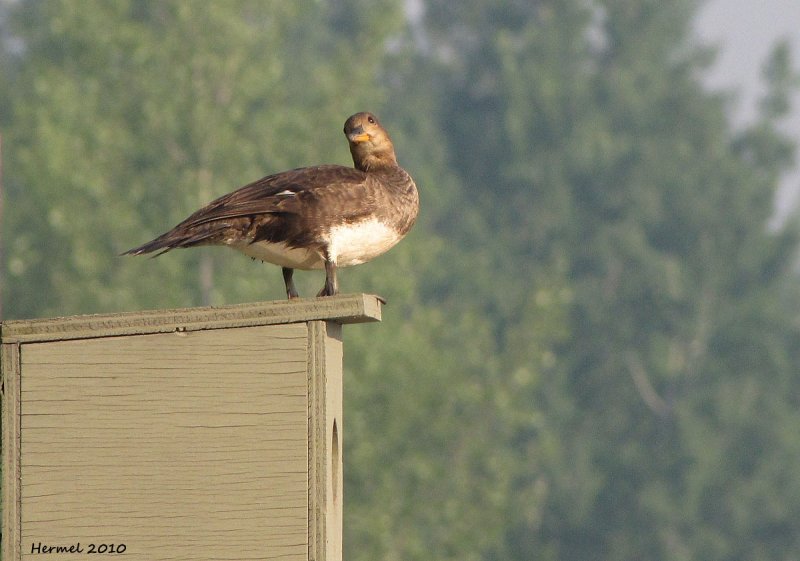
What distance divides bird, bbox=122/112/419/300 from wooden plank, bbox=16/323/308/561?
453 mm

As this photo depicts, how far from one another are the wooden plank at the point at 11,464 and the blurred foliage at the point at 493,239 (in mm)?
16786

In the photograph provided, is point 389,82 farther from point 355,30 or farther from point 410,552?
point 410,552

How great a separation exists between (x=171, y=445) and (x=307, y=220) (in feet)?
2.86

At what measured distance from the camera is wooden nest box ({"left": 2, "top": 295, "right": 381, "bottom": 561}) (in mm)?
5176

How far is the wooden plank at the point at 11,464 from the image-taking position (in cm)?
520

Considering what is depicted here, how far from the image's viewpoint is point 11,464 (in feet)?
17.1

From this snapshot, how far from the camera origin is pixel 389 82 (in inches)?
1940

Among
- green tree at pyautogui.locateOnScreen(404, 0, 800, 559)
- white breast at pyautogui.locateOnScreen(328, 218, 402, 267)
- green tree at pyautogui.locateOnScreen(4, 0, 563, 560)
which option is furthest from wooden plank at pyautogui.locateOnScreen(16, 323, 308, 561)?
green tree at pyautogui.locateOnScreen(404, 0, 800, 559)

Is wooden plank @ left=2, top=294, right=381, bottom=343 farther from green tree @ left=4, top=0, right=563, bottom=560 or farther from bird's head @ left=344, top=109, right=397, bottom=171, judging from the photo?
green tree @ left=4, top=0, right=563, bottom=560

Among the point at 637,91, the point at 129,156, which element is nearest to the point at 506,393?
the point at 129,156

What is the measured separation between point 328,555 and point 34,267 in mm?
22970

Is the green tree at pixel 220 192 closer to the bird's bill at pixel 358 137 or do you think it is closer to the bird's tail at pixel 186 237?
the bird's bill at pixel 358 137

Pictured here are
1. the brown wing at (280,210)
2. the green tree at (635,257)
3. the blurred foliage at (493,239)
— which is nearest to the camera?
the brown wing at (280,210)

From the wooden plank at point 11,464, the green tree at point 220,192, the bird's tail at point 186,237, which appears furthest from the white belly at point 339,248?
the green tree at point 220,192
